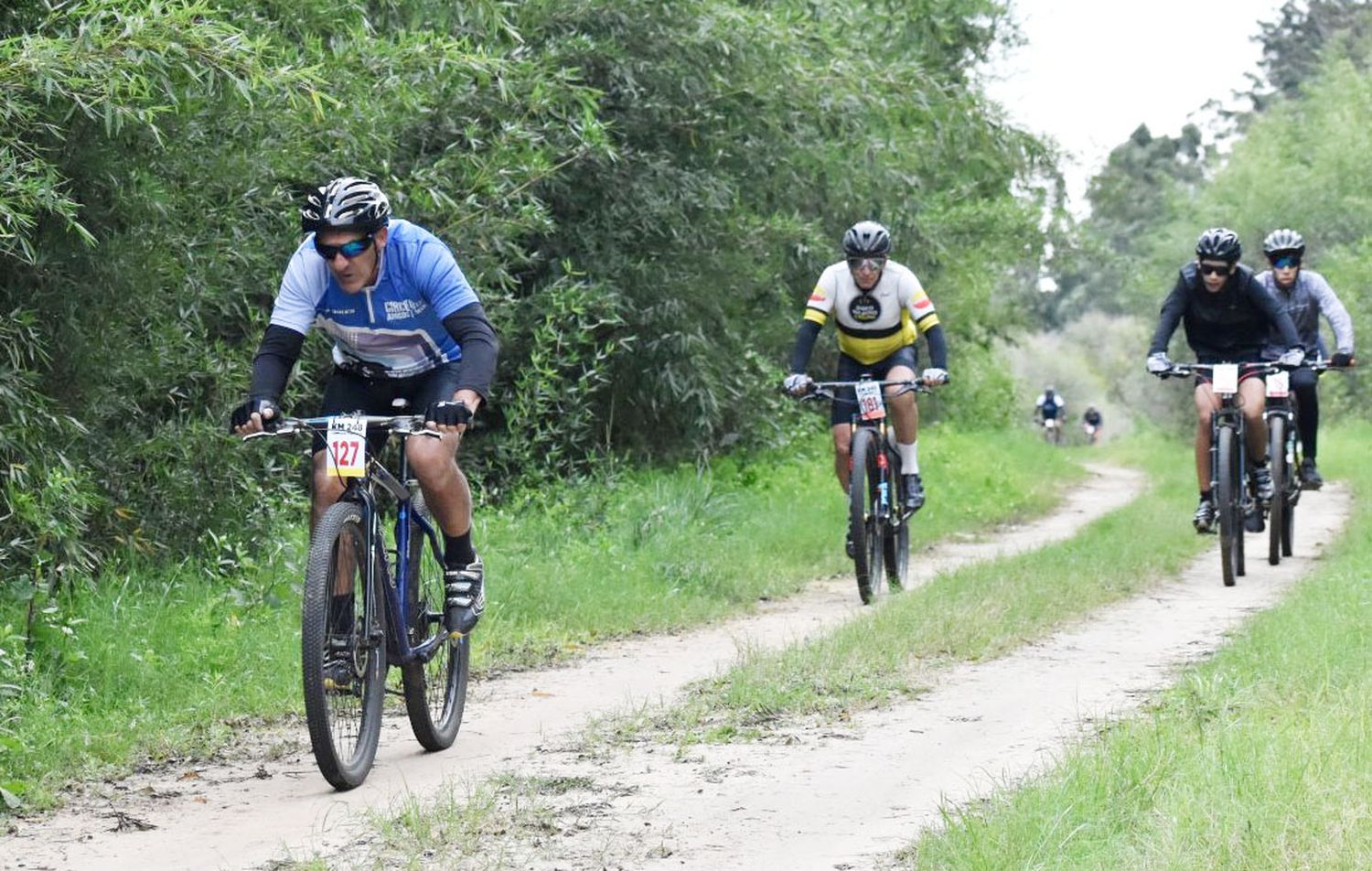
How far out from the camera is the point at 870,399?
11000 mm

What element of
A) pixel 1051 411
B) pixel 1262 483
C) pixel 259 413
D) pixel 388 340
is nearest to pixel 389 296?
pixel 388 340

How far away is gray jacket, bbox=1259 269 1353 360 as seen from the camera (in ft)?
42.0

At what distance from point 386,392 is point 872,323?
17.1ft

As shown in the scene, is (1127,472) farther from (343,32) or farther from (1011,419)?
(343,32)

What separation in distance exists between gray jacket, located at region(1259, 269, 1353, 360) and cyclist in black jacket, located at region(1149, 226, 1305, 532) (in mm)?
879

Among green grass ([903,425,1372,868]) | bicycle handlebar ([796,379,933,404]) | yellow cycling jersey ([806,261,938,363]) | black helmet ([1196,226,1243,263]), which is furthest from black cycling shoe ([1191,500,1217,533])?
green grass ([903,425,1372,868])

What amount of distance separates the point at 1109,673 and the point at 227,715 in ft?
12.0

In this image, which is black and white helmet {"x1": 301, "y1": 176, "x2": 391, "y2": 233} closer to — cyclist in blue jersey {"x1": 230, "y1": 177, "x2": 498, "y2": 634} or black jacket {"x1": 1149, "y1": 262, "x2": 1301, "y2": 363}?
cyclist in blue jersey {"x1": 230, "y1": 177, "x2": 498, "y2": 634}

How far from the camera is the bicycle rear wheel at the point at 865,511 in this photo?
10.7 meters

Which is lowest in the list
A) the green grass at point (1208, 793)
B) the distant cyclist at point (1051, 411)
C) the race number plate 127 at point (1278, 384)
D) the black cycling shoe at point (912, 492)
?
the distant cyclist at point (1051, 411)

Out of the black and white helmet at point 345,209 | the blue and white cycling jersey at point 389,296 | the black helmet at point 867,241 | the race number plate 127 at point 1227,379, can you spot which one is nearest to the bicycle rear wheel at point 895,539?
the black helmet at point 867,241

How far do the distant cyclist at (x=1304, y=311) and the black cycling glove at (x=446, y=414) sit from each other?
859cm

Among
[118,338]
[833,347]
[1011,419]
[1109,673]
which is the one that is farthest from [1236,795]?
[1011,419]

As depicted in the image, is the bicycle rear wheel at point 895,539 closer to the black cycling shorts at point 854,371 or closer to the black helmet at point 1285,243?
the black cycling shorts at point 854,371
